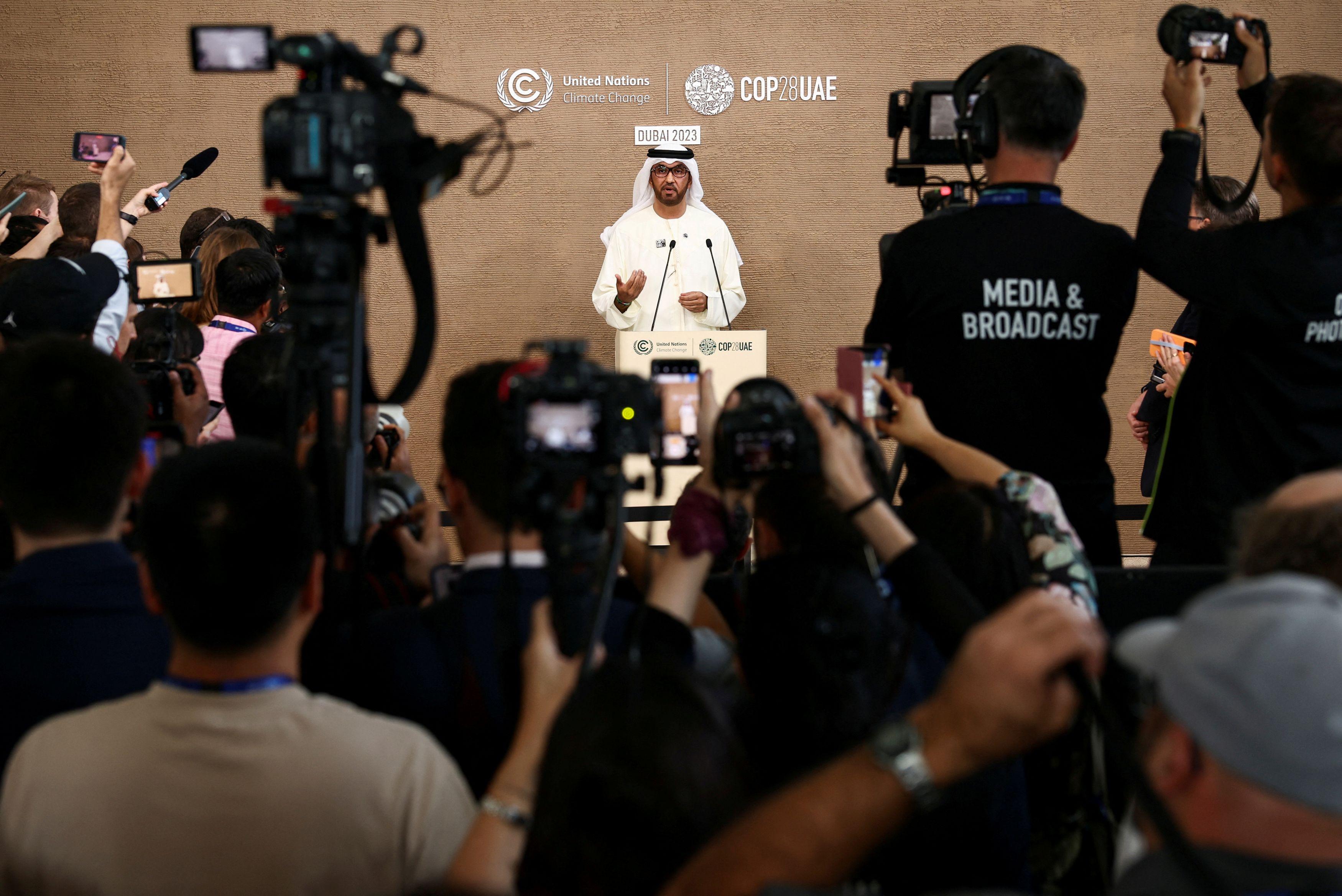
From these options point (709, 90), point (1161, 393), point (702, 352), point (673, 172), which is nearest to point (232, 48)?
point (1161, 393)

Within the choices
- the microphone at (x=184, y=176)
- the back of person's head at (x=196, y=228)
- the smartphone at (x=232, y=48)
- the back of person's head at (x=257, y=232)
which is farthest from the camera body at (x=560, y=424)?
the back of person's head at (x=196, y=228)

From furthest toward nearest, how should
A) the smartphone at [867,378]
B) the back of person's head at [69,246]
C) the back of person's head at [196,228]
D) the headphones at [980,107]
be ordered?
the back of person's head at [196,228], the back of person's head at [69,246], the headphones at [980,107], the smartphone at [867,378]

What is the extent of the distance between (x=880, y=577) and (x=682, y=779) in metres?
0.72

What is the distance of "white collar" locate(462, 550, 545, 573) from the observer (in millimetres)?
1271

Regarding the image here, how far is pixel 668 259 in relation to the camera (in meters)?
5.31

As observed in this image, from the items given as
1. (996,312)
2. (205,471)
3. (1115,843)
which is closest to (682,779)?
(205,471)

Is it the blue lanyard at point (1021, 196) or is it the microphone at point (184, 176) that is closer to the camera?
Answer: the blue lanyard at point (1021, 196)

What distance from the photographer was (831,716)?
1.03 meters

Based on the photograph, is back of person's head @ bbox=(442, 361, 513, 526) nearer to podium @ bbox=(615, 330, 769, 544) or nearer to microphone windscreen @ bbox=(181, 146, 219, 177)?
microphone windscreen @ bbox=(181, 146, 219, 177)

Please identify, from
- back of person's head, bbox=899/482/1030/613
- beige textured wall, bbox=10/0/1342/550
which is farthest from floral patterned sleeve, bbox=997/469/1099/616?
beige textured wall, bbox=10/0/1342/550

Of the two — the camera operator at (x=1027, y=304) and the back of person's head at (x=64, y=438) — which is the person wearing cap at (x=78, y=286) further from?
the camera operator at (x=1027, y=304)

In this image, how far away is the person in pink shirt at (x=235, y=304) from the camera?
111 inches

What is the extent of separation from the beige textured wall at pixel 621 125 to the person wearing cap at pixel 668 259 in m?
0.24

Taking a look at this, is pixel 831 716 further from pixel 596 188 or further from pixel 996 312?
pixel 596 188
